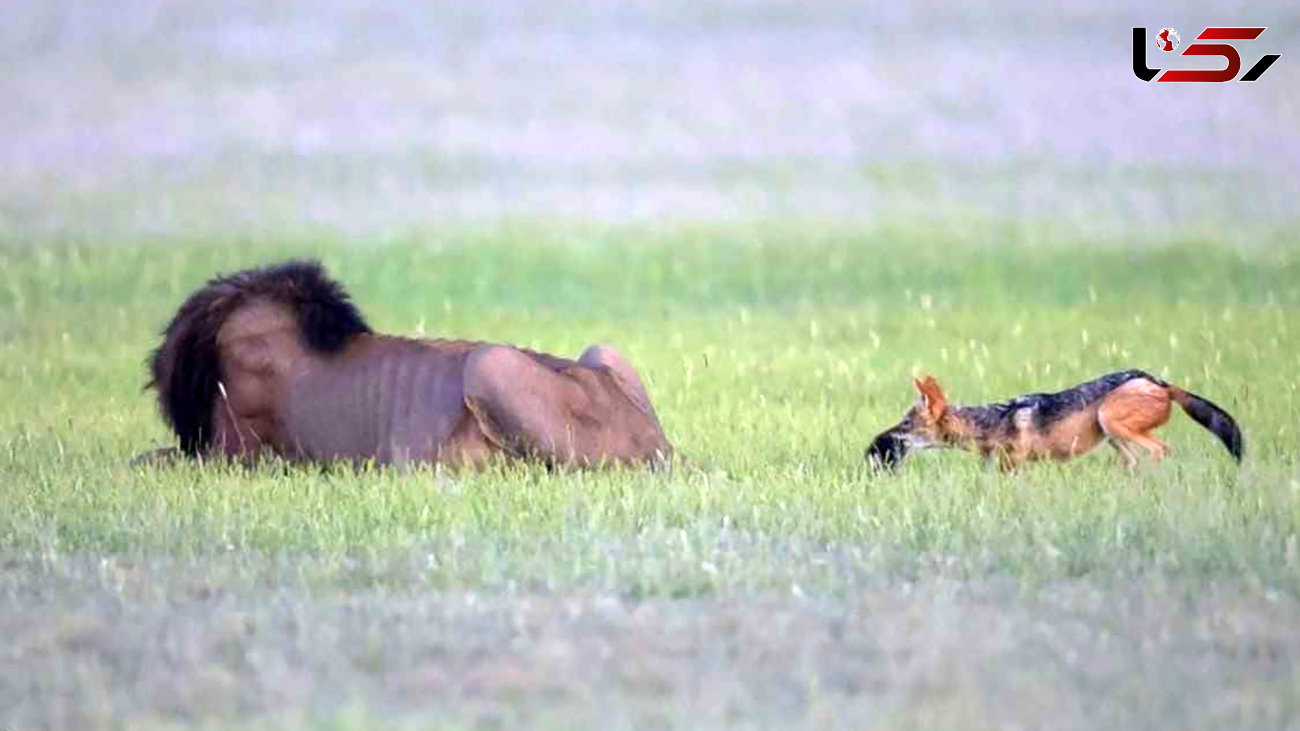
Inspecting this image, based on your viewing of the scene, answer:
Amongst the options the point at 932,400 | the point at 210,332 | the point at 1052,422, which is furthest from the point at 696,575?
the point at 210,332

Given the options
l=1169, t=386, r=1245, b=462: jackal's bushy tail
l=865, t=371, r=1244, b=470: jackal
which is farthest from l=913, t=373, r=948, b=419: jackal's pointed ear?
l=1169, t=386, r=1245, b=462: jackal's bushy tail

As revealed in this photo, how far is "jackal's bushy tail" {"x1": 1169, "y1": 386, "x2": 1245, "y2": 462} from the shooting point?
12078 millimetres

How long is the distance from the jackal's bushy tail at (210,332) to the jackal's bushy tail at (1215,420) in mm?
3732

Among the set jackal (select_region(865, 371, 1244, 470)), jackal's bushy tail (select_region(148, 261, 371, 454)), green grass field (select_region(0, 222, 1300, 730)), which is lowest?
green grass field (select_region(0, 222, 1300, 730))

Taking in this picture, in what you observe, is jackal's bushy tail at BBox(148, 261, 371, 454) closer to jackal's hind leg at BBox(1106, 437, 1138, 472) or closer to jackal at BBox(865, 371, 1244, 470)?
jackal at BBox(865, 371, 1244, 470)

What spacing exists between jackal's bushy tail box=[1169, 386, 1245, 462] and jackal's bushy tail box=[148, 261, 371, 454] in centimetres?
373

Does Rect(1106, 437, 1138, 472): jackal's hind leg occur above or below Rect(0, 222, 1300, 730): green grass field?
above

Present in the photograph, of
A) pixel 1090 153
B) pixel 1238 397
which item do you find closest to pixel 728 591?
pixel 1238 397

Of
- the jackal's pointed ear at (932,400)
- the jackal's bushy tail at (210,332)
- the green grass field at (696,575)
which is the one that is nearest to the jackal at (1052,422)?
the jackal's pointed ear at (932,400)

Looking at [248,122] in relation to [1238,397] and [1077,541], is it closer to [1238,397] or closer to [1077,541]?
[1238,397]

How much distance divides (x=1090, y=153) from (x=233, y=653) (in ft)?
101

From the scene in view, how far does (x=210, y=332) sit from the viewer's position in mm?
12625

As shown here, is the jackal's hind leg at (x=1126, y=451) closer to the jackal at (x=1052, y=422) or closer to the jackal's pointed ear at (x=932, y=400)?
the jackal at (x=1052, y=422)

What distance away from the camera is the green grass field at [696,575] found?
8.04 metres
